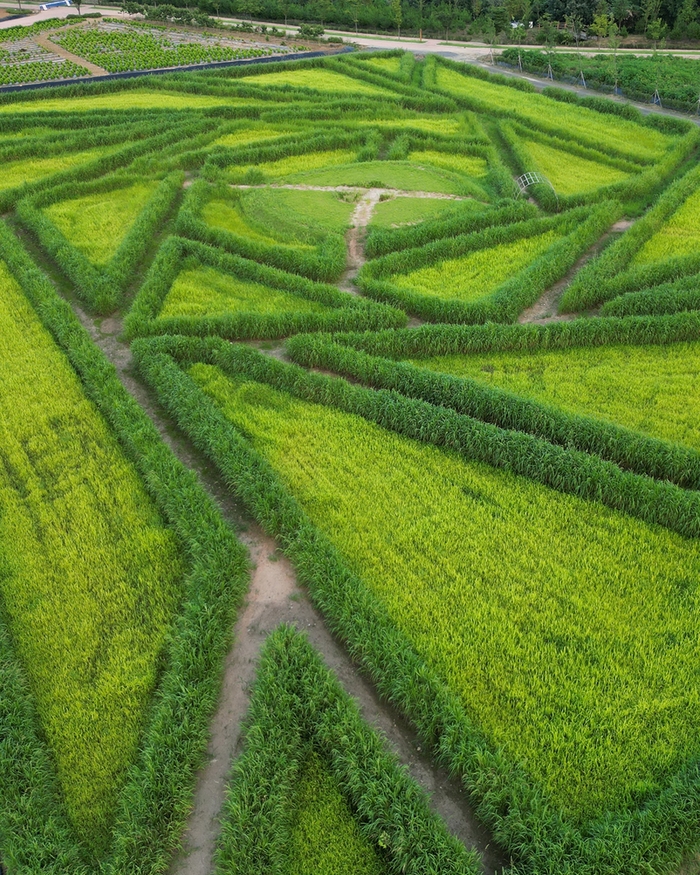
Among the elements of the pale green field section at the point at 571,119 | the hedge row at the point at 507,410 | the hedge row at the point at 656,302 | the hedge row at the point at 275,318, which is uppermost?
the pale green field section at the point at 571,119

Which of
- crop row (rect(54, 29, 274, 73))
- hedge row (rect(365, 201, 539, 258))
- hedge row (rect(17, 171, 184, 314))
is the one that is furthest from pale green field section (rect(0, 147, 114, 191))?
crop row (rect(54, 29, 274, 73))

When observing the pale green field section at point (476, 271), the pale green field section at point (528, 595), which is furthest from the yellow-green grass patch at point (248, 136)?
the pale green field section at point (528, 595)

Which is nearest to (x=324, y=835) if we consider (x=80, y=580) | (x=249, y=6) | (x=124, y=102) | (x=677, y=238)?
(x=80, y=580)

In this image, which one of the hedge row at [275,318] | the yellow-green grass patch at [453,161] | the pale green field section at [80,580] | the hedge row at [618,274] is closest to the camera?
the pale green field section at [80,580]

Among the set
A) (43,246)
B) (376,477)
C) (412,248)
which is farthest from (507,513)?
(43,246)

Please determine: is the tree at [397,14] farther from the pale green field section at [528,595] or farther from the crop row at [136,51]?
the pale green field section at [528,595]

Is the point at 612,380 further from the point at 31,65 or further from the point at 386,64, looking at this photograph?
the point at 31,65

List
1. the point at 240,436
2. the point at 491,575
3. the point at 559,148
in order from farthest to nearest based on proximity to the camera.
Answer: the point at 559,148, the point at 240,436, the point at 491,575

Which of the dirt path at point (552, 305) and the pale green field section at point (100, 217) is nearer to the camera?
the dirt path at point (552, 305)

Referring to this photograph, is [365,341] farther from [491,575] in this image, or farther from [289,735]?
[289,735]
